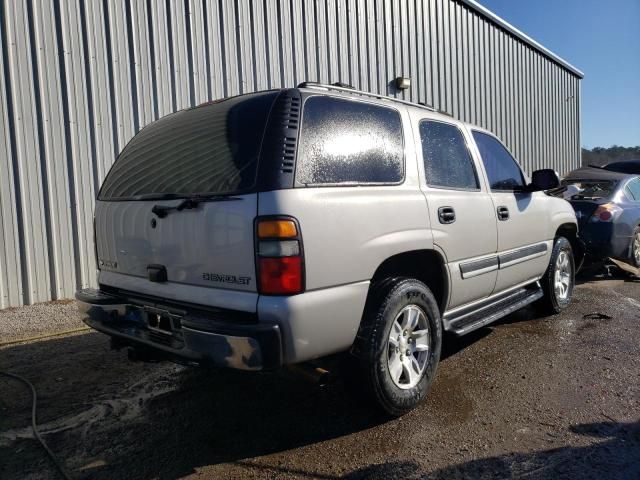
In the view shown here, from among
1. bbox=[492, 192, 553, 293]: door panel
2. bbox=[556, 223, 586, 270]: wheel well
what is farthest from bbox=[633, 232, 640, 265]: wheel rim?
bbox=[492, 192, 553, 293]: door panel

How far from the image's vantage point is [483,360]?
4.03 m

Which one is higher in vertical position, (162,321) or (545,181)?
(545,181)

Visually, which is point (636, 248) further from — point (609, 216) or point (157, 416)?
point (157, 416)

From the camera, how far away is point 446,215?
3.39 m

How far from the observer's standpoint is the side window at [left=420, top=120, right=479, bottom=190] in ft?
11.4

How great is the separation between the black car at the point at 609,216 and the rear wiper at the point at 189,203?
5.83 m

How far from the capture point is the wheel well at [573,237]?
17.9ft

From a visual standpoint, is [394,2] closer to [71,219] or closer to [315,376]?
[71,219]

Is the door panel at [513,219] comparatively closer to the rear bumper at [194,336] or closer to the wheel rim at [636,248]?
the rear bumper at [194,336]

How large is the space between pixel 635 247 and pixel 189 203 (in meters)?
6.86

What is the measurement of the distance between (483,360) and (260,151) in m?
2.65

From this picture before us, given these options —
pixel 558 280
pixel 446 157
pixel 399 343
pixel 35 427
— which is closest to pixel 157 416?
pixel 35 427

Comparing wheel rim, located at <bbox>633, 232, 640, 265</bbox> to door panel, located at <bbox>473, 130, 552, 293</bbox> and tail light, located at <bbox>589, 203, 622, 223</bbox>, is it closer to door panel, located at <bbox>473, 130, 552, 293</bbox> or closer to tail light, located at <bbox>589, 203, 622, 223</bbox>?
tail light, located at <bbox>589, 203, 622, 223</bbox>

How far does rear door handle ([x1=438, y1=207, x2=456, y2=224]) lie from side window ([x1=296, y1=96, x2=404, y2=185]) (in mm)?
416
